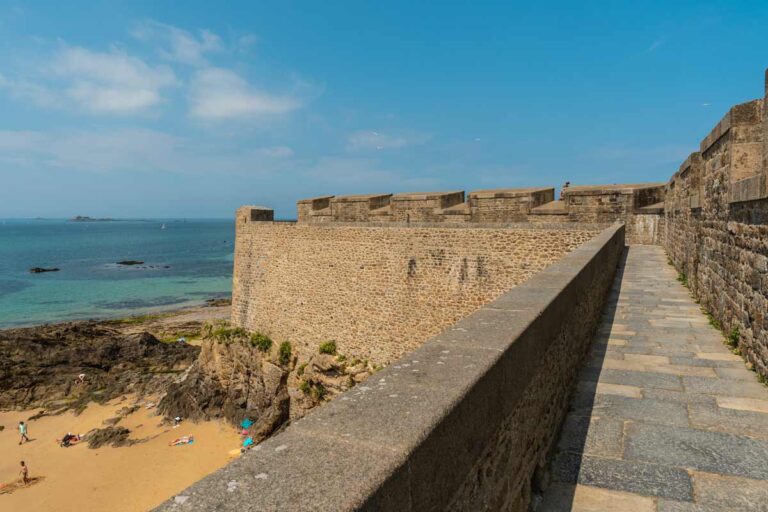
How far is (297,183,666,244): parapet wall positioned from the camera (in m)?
14.1

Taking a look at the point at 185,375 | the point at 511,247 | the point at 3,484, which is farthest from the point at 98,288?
the point at 511,247

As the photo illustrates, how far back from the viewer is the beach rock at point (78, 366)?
2319cm

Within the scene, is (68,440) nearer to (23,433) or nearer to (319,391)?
(23,433)

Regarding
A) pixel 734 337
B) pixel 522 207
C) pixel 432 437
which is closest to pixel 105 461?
pixel 522 207

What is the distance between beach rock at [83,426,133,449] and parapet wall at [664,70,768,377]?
2054 cm

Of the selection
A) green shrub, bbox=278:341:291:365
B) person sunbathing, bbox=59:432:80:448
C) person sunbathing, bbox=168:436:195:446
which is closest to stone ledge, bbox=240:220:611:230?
green shrub, bbox=278:341:291:365

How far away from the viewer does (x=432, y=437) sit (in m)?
1.59

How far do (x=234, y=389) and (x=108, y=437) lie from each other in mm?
5411

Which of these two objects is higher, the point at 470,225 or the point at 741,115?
the point at 741,115

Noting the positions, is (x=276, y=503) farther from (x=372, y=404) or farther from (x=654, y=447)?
(x=654, y=447)

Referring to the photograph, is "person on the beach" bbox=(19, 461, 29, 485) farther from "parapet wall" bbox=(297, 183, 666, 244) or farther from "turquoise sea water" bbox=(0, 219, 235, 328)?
"turquoise sea water" bbox=(0, 219, 235, 328)

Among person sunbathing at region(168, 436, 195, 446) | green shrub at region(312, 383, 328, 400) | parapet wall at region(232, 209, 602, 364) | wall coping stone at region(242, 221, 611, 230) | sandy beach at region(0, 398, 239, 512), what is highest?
wall coping stone at region(242, 221, 611, 230)

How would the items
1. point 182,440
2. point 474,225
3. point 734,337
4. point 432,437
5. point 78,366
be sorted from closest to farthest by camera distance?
point 432,437 < point 734,337 < point 474,225 < point 182,440 < point 78,366

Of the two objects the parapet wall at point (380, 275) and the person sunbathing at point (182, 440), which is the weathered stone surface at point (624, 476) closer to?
the parapet wall at point (380, 275)
